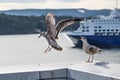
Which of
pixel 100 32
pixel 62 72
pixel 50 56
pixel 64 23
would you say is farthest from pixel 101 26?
pixel 62 72

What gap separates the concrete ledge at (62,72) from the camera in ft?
14.9

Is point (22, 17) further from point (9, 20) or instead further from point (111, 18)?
point (111, 18)

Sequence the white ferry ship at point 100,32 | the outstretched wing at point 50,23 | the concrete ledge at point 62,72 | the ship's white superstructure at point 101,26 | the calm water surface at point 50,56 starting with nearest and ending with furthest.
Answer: the concrete ledge at point 62,72, the outstretched wing at point 50,23, the calm water surface at point 50,56, the white ferry ship at point 100,32, the ship's white superstructure at point 101,26

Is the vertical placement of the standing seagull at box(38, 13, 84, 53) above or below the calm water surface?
above

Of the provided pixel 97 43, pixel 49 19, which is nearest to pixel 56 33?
pixel 49 19

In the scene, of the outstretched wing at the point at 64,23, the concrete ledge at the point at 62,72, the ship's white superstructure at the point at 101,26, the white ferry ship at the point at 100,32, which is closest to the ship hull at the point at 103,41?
the white ferry ship at the point at 100,32

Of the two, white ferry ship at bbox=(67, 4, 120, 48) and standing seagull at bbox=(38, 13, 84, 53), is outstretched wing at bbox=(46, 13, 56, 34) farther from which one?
white ferry ship at bbox=(67, 4, 120, 48)

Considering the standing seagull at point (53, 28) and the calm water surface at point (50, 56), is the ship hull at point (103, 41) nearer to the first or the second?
the calm water surface at point (50, 56)

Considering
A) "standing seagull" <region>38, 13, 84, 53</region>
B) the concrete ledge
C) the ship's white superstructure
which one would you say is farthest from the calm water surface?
the concrete ledge

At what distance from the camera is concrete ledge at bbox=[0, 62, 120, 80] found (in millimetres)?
4552

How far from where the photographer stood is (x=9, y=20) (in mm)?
66875

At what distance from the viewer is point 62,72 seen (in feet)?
16.0

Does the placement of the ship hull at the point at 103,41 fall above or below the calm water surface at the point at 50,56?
above

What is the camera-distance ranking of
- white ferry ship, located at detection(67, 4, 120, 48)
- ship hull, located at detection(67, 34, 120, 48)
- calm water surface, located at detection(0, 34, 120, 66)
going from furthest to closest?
white ferry ship, located at detection(67, 4, 120, 48) < ship hull, located at detection(67, 34, 120, 48) < calm water surface, located at detection(0, 34, 120, 66)
